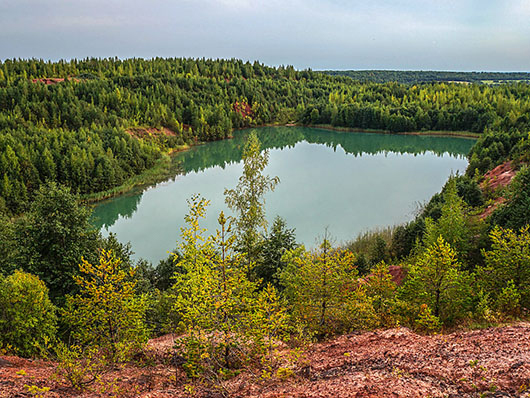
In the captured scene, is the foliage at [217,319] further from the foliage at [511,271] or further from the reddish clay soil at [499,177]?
the reddish clay soil at [499,177]

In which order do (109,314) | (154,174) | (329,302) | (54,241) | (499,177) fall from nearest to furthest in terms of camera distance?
(109,314) < (329,302) < (54,241) < (499,177) < (154,174)

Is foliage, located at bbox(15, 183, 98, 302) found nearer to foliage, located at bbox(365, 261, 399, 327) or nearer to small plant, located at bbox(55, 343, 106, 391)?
small plant, located at bbox(55, 343, 106, 391)

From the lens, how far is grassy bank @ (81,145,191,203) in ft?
136

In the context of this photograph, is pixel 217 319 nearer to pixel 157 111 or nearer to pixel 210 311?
pixel 210 311

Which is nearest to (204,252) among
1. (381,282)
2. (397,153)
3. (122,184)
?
(381,282)

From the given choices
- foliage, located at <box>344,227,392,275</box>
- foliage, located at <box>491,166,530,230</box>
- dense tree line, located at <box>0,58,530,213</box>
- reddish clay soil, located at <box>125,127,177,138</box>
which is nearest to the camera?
foliage, located at <box>491,166,530,230</box>

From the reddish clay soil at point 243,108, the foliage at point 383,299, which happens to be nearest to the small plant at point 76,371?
the foliage at point 383,299

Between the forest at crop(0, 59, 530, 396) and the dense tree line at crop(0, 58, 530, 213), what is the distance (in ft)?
1.43

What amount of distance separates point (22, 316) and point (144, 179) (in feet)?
130

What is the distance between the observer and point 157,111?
77188mm

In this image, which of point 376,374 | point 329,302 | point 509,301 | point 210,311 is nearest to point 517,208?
point 509,301

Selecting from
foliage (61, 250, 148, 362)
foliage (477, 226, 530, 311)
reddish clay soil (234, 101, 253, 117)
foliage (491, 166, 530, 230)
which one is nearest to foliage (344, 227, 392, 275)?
foliage (491, 166, 530, 230)

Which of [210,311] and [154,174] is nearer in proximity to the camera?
[210,311]

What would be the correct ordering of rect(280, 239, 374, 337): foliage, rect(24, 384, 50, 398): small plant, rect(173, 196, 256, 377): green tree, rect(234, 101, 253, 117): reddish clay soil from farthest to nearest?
rect(234, 101, 253, 117): reddish clay soil, rect(280, 239, 374, 337): foliage, rect(173, 196, 256, 377): green tree, rect(24, 384, 50, 398): small plant
